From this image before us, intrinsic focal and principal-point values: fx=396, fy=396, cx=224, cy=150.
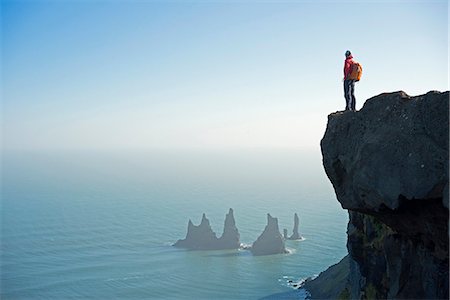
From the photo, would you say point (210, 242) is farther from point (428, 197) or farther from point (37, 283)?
point (428, 197)

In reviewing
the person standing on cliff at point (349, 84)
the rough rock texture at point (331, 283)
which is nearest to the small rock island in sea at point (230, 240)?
the rough rock texture at point (331, 283)

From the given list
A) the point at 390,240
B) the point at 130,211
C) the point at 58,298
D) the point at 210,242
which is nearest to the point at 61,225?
the point at 130,211

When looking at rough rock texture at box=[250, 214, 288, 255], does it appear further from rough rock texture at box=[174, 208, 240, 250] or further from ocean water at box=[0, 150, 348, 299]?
rough rock texture at box=[174, 208, 240, 250]

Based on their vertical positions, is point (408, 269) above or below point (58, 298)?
above

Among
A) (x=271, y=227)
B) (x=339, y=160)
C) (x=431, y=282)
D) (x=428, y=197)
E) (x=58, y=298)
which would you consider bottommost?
(x=58, y=298)

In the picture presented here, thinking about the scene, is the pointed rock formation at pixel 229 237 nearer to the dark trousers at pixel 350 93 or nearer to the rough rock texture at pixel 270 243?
the rough rock texture at pixel 270 243

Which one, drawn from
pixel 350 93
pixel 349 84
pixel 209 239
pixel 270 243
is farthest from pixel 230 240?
pixel 349 84
